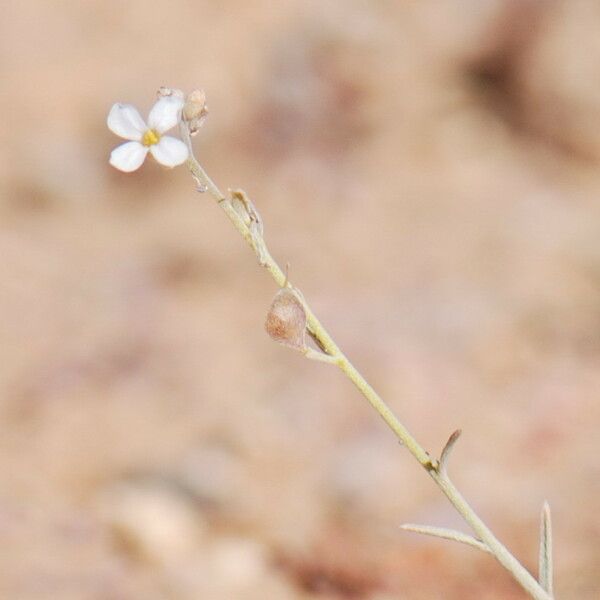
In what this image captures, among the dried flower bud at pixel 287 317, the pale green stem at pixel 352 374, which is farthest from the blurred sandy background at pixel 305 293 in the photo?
the dried flower bud at pixel 287 317

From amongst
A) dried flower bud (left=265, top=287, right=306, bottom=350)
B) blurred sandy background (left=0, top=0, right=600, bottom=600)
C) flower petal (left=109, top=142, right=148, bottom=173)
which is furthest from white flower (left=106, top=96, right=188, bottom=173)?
blurred sandy background (left=0, top=0, right=600, bottom=600)

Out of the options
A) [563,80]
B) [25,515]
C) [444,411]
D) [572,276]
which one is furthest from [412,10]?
[25,515]

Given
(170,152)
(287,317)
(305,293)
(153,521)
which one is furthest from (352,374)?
(305,293)

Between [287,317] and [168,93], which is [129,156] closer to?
[168,93]

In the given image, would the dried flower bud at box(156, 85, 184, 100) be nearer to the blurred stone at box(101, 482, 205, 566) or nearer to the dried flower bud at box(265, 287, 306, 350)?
the dried flower bud at box(265, 287, 306, 350)

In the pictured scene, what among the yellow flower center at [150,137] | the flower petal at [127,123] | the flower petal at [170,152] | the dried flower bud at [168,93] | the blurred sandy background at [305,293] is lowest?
the flower petal at [170,152]

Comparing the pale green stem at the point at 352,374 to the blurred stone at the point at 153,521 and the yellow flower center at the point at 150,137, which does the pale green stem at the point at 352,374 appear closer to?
the yellow flower center at the point at 150,137

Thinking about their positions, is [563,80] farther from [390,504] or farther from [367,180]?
[390,504]
